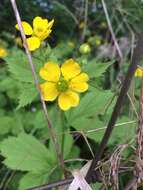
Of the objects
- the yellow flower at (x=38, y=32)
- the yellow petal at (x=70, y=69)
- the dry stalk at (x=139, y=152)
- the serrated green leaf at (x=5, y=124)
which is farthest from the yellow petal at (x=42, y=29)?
the serrated green leaf at (x=5, y=124)

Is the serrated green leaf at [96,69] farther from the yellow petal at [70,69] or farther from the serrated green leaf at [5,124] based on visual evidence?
the serrated green leaf at [5,124]

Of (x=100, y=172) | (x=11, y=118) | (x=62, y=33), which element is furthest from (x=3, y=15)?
(x=100, y=172)

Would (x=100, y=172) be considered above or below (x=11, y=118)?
above

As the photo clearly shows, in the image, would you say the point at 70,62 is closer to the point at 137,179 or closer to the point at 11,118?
the point at 137,179

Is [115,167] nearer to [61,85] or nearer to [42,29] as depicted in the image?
[61,85]

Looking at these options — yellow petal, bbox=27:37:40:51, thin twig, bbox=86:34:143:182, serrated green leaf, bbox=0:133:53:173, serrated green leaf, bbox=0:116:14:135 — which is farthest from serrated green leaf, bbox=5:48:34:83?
serrated green leaf, bbox=0:116:14:135

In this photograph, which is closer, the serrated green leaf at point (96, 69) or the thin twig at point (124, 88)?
the thin twig at point (124, 88)
